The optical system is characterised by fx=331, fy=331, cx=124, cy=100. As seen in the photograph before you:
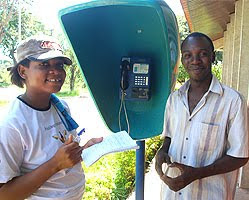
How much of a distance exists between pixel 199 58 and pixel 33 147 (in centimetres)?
96

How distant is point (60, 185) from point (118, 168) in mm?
3059

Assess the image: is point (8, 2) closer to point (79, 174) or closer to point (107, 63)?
point (107, 63)

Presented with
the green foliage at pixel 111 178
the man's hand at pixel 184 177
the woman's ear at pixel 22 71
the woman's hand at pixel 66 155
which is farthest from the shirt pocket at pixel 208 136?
the green foliage at pixel 111 178

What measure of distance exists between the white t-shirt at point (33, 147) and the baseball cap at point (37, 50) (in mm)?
220

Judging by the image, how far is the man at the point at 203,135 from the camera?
1660 millimetres

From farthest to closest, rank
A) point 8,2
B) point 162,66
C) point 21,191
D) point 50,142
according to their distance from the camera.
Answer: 1. point 8,2
2. point 162,66
3. point 50,142
4. point 21,191

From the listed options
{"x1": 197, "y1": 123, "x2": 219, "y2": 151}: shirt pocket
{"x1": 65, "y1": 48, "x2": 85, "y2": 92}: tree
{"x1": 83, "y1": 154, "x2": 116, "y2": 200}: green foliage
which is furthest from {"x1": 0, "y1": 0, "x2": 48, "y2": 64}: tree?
{"x1": 197, "y1": 123, "x2": 219, "y2": 151}: shirt pocket

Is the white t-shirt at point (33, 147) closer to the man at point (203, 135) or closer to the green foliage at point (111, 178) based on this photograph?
the man at point (203, 135)

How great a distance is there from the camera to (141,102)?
2.82 metres

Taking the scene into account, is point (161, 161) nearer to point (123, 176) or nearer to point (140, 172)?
point (140, 172)

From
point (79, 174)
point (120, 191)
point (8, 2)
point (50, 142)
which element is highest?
point (8, 2)

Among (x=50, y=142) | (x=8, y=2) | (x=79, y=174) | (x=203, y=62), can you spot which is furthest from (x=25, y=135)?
(x=8, y=2)

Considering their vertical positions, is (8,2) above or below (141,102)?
above

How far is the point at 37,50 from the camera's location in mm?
1613
